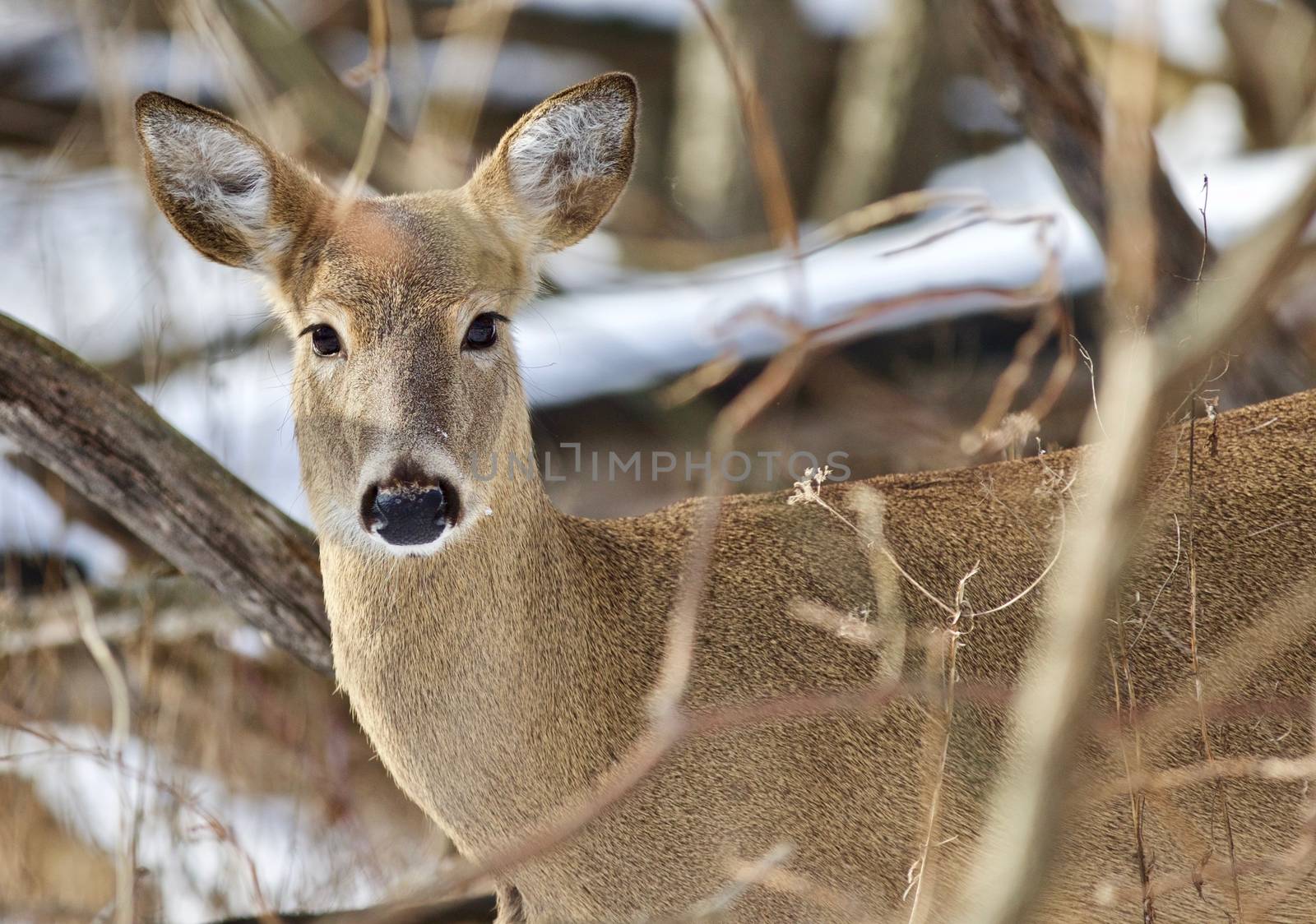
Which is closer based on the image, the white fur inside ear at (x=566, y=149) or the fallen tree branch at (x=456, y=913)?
the white fur inside ear at (x=566, y=149)

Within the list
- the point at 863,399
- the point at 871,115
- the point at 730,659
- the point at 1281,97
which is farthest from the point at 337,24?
the point at 730,659

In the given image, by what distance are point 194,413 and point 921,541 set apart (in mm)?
4063

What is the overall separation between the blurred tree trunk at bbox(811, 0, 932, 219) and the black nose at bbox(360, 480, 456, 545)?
759 centimetres

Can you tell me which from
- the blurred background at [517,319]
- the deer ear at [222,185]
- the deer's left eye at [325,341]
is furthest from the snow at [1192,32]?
the deer's left eye at [325,341]

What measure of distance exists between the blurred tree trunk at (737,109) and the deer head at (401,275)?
20.6ft

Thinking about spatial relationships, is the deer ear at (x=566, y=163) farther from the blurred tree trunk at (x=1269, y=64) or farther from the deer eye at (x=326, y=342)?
the blurred tree trunk at (x=1269, y=64)

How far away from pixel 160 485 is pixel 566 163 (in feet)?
4.53

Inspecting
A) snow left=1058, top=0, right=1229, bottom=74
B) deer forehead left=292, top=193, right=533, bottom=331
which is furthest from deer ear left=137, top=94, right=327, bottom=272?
snow left=1058, top=0, right=1229, bottom=74

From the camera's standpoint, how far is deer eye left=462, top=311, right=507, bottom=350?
3447 mm

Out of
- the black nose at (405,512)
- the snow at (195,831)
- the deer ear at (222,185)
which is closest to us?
the black nose at (405,512)

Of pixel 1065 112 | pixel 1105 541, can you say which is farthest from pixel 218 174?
pixel 1065 112

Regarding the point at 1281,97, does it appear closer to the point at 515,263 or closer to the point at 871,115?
the point at 871,115

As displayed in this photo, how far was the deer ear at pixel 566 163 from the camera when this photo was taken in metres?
3.79

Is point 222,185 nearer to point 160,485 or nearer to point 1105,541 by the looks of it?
point 160,485
